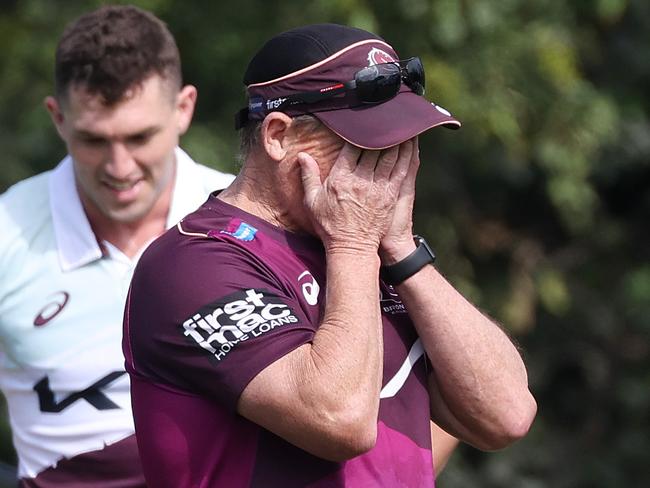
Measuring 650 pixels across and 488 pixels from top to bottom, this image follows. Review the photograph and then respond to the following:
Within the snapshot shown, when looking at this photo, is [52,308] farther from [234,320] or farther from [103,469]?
[234,320]

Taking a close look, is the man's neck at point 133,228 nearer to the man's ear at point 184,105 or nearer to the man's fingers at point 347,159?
the man's ear at point 184,105

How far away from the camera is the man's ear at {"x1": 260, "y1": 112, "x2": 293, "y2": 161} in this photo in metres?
2.85

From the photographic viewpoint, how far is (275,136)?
2.87 metres

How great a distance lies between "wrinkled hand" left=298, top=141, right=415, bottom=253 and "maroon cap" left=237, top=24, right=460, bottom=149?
2.5 inches

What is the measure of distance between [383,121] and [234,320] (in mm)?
524

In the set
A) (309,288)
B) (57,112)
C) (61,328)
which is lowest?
(61,328)

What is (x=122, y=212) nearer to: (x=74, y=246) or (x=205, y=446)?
(x=74, y=246)

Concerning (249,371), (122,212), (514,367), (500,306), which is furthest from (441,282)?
(500,306)

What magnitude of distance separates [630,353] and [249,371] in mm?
6672

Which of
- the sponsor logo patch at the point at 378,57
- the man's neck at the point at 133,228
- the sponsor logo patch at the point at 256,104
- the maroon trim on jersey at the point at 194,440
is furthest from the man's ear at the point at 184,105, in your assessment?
the maroon trim on jersey at the point at 194,440

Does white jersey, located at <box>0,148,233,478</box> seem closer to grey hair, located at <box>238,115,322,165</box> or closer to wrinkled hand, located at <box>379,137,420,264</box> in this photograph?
grey hair, located at <box>238,115,322,165</box>

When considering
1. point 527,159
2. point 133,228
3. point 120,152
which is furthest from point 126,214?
point 527,159

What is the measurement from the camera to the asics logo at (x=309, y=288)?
2820mm

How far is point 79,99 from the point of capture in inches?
162
